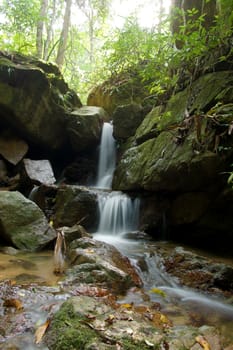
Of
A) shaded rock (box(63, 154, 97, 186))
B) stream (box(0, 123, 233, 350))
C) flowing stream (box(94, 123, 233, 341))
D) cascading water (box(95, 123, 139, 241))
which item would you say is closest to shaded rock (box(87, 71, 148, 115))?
shaded rock (box(63, 154, 97, 186))

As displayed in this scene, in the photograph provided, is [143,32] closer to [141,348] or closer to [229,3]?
[229,3]

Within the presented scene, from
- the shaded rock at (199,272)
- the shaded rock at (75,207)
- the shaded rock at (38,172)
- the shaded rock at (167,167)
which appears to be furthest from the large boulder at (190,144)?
the shaded rock at (38,172)

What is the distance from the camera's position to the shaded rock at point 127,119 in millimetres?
9086

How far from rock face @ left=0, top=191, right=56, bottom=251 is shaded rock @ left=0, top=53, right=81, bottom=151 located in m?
4.14

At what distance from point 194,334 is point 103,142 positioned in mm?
8119

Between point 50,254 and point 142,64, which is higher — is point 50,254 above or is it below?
below

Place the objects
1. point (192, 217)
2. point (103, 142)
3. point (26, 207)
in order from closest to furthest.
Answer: point (26, 207), point (192, 217), point (103, 142)

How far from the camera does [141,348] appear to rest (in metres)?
1.82

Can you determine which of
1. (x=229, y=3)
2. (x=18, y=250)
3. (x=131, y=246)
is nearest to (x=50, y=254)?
(x=18, y=250)

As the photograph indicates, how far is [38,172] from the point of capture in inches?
305

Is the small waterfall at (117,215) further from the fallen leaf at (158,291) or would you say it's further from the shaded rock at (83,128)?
the shaded rock at (83,128)

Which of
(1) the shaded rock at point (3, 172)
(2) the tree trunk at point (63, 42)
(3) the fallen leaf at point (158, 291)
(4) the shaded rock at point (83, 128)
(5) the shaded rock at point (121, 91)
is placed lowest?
(3) the fallen leaf at point (158, 291)

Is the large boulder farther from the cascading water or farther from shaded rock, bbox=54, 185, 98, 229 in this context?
shaded rock, bbox=54, 185, 98, 229

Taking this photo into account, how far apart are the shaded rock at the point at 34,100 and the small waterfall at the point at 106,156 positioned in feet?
4.54
